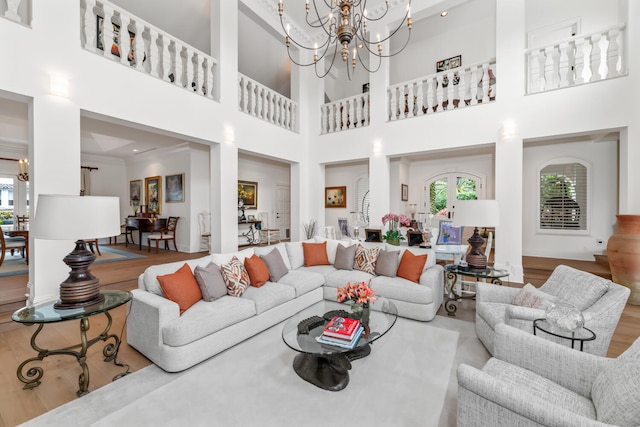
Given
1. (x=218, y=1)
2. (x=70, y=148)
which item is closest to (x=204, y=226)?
(x=70, y=148)

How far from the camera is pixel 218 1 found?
4.75 metres

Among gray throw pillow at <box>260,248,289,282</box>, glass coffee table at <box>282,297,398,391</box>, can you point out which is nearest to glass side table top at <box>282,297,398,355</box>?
glass coffee table at <box>282,297,398,391</box>

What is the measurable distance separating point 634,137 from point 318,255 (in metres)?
4.79

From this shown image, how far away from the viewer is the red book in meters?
1.95

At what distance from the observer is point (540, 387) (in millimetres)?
1383

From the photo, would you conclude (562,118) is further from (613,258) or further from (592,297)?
(592,297)

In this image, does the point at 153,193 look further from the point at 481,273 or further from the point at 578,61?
the point at 578,61

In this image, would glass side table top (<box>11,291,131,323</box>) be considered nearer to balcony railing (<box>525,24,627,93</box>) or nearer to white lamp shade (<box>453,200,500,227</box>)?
white lamp shade (<box>453,200,500,227</box>)

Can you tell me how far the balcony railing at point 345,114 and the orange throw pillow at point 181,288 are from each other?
4921 mm

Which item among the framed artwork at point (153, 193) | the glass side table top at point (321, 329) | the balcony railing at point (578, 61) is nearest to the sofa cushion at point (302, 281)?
the glass side table top at point (321, 329)

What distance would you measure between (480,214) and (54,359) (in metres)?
4.33

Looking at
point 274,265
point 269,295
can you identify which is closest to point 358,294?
point 269,295

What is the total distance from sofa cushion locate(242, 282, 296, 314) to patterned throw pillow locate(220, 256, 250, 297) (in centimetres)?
9

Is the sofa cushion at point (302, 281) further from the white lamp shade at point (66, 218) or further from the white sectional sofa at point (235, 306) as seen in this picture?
the white lamp shade at point (66, 218)
